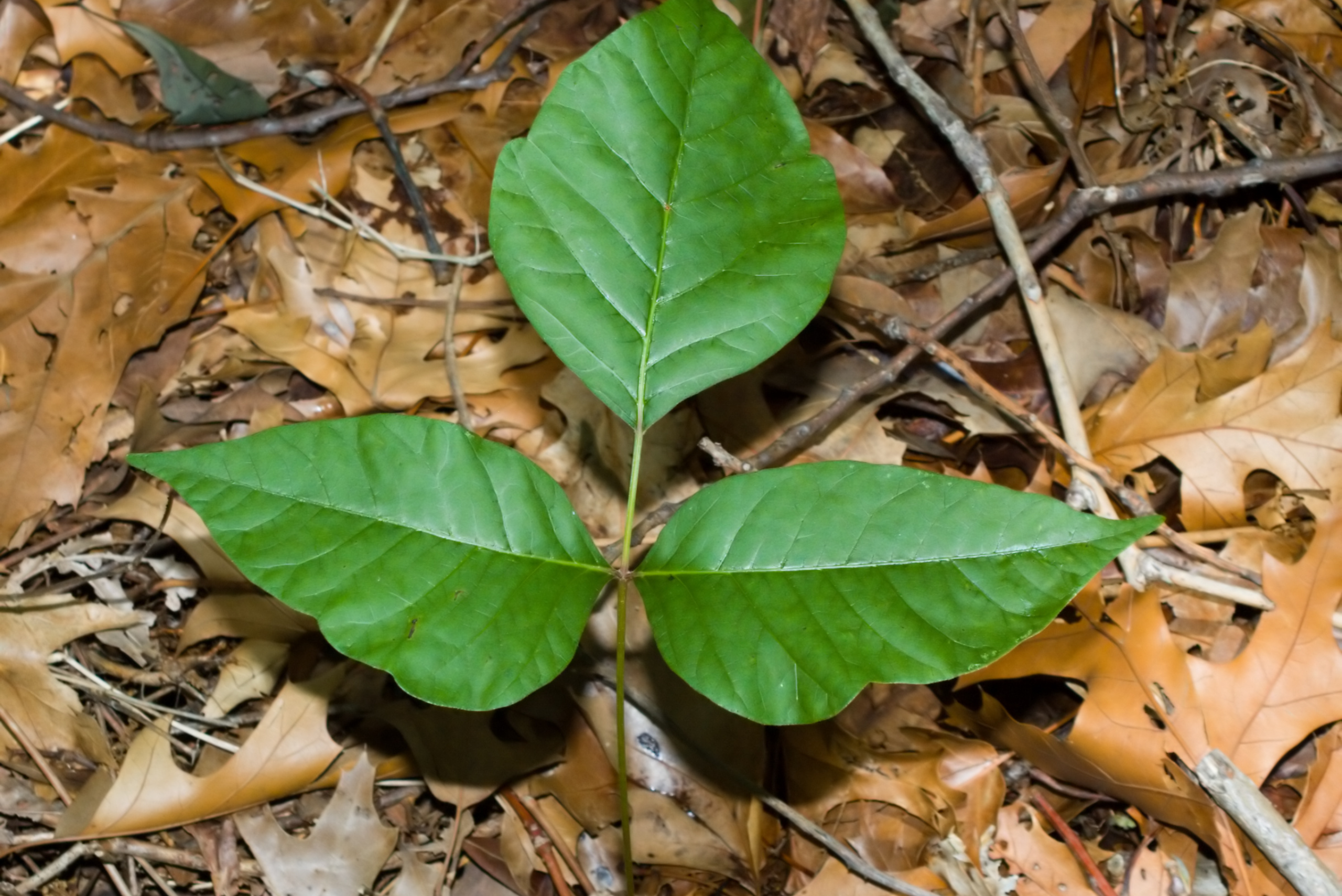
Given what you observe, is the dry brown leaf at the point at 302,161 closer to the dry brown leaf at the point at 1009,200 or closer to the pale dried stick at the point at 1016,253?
the pale dried stick at the point at 1016,253

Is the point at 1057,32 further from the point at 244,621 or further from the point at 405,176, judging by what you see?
the point at 244,621

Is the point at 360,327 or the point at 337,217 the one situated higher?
the point at 337,217

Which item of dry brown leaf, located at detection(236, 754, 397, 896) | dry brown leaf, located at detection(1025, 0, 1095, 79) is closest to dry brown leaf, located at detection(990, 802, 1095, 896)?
dry brown leaf, located at detection(236, 754, 397, 896)

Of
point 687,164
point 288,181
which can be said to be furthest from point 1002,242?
point 288,181

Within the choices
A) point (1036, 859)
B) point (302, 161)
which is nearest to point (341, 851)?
point (1036, 859)

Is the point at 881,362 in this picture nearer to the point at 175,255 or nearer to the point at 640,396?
the point at 640,396

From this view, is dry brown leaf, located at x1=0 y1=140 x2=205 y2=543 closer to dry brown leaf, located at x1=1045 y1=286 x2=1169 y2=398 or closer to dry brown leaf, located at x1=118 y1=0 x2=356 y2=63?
dry brown leaf, located at x1=118 y1=0 x2=356 y2=63
